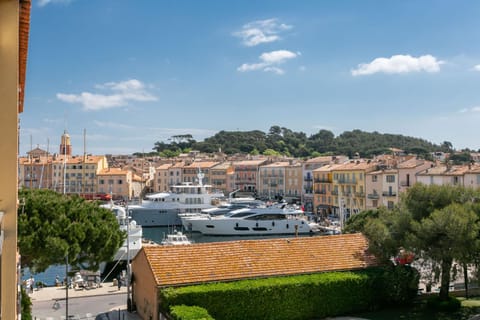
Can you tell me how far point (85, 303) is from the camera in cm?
2534

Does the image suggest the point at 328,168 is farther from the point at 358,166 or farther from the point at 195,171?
the point at 195,171

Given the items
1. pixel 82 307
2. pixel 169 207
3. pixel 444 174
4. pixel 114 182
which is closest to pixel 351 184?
pixel 444 174

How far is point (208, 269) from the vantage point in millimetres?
20094

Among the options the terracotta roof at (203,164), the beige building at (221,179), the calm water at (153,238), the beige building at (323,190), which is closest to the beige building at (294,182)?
the beige building at (323,190)

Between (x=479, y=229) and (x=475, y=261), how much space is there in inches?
55.4

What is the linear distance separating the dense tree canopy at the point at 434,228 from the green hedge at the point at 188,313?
9506 mm

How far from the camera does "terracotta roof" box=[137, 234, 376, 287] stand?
19672mm

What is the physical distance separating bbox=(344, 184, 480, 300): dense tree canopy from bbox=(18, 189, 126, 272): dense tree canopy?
12.5 m

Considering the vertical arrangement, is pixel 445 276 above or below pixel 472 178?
below

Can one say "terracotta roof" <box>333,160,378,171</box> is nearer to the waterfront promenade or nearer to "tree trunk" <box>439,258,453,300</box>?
the waterfront promenade

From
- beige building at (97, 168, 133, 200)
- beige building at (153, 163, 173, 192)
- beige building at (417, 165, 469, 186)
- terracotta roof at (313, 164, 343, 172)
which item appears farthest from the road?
beige building at (153, 163, 173, 192)

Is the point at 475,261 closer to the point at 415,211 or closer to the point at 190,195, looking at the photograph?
the point at 415,211

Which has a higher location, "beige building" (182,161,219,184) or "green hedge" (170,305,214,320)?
"beige building" (182,161,219,184)

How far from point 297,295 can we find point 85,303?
11.8m
